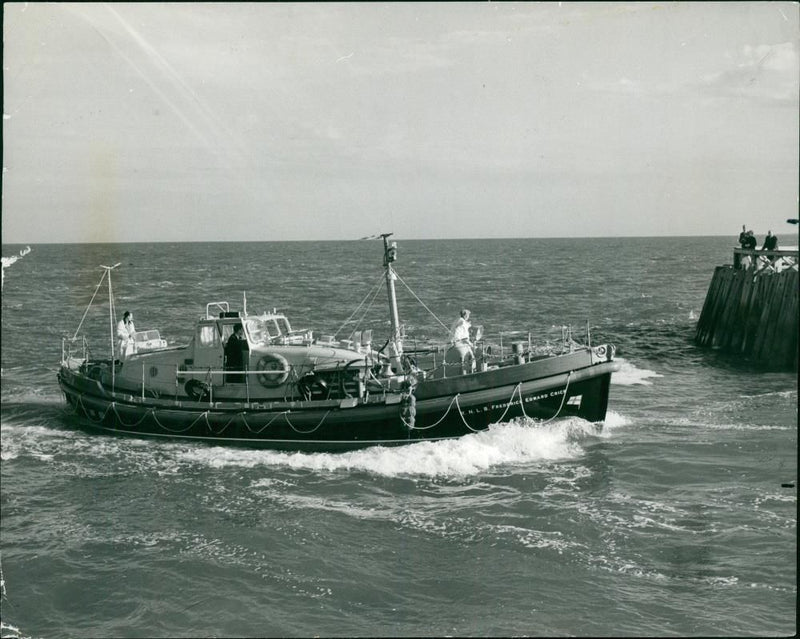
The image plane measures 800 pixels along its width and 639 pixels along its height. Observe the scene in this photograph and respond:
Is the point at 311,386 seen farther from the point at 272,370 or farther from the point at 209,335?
the point at 209,335

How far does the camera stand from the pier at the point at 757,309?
27953 millimetres

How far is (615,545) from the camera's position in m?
12.6

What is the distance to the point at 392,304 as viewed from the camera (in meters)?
18.9

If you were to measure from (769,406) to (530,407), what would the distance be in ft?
30.3

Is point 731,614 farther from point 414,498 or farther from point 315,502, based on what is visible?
point 315,502

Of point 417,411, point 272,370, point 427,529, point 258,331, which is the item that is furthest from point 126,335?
point 427,529

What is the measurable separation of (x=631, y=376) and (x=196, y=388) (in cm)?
1685

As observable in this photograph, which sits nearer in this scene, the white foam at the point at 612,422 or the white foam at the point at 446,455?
the white foam at the point at 446,455

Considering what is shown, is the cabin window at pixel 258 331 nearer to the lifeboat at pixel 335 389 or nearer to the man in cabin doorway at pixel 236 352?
the lifeboat at pixel 335 389

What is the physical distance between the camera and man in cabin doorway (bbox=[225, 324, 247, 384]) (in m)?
19.4

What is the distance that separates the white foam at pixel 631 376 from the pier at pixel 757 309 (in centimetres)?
465

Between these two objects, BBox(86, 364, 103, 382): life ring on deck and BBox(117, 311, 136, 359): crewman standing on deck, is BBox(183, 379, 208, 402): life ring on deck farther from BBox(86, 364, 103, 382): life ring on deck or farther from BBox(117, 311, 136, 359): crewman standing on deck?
BBox(86, 364, 103, 382): life ring on deck

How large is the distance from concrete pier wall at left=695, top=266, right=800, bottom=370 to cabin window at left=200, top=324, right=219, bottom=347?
2004 centimetres

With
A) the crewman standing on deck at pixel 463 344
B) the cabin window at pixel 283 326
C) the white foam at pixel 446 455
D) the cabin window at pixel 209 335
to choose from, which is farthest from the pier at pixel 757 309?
the cabin window at pixel 209 335
